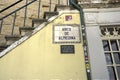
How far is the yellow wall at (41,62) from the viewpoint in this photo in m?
3.94

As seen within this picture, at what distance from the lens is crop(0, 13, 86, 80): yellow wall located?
3938mm

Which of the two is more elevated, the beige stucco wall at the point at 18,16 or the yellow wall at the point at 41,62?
the beige stucco wall at the point at 18,16

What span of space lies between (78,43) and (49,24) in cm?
82

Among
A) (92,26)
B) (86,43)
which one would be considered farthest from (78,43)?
(92,26)

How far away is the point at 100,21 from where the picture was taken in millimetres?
4746

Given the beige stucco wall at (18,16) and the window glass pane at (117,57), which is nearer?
the window glass pane at (117,57)

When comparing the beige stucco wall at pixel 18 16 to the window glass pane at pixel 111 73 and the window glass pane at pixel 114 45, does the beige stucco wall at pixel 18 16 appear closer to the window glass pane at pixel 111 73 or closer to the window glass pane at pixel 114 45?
the window glass pane at pixel 114 45

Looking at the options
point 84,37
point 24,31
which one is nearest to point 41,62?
point 24,31

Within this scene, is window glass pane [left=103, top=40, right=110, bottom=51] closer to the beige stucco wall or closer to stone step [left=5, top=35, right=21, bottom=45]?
stone step [left=5, top=35, right=21, bottom=45]

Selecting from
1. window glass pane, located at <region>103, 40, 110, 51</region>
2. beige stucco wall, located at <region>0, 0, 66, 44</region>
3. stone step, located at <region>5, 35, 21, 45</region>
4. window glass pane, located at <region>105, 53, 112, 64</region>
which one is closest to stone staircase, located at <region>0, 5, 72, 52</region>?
stone step, located at <region>5, 35, 21, 45</region>

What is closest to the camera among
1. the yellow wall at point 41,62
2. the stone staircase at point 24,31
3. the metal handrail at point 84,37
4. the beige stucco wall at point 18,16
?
the yellow wall at point 41,62

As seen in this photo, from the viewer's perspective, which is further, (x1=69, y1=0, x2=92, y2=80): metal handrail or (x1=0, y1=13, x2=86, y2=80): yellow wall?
(x1=69, y1=0, x2=92, y2=80): metal handrail

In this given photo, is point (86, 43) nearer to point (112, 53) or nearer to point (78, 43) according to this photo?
point (78, 43)

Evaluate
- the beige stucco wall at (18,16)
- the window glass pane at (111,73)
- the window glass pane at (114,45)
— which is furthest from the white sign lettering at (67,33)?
the beige stucco wall at (18,16)
